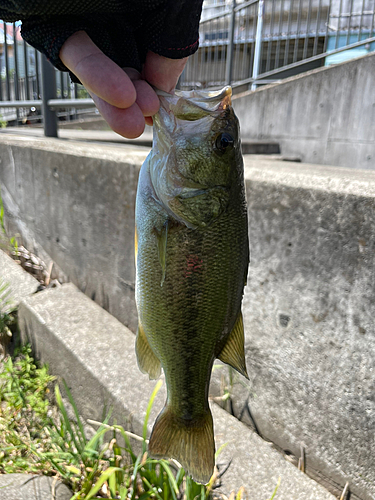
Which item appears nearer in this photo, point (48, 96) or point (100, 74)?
point (100, 74)

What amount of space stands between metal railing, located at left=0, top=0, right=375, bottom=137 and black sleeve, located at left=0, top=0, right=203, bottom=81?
339cm

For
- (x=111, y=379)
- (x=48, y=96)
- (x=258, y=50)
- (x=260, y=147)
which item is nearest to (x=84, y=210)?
(x=111, y=379)

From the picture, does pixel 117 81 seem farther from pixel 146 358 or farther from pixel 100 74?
pixel 146 358

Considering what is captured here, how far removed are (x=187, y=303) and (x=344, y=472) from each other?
1.50 meters

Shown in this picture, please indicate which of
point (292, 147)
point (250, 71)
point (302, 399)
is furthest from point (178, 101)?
point (250, 71)

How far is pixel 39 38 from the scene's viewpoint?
1.22 m

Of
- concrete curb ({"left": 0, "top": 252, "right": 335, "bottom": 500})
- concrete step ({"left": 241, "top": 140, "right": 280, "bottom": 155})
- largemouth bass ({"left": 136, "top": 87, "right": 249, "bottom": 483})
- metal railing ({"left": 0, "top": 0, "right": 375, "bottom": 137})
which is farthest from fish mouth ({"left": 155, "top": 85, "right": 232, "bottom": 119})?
concrete step ({"left": 241, "top": 140, "right": 280, "bottom": 155})

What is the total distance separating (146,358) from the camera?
1.56 m

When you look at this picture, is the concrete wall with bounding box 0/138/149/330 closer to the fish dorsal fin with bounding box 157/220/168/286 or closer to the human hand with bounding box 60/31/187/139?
the human hand with bounding box 60/31/187/139

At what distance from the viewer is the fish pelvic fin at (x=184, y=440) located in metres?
1.41

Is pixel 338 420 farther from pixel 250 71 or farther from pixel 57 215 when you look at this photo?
pixel 250 71

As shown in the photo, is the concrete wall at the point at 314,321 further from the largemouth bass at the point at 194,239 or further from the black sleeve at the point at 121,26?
the black sleeve at the point at 121,26

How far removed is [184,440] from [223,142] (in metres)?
1.02

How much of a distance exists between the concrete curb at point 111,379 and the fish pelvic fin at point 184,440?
0.90 meters
